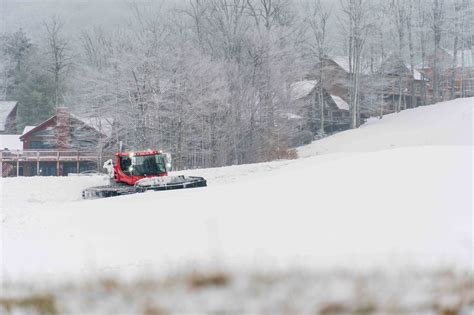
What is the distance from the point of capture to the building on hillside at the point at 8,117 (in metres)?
55.0

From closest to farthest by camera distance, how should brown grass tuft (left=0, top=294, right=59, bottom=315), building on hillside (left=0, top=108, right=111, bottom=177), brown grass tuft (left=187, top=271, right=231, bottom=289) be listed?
1. brown grass tuft (left=0, top=294, right=59, bottom=315)
2. brown grass tuft (left=187, top=271, right=231, bottom=289)
3. building on hillside (left=0, top=108, right=111, bottom=177)

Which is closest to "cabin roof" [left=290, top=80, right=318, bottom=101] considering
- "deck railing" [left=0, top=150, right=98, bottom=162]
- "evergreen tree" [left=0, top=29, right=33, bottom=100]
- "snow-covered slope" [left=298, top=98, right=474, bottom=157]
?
"snow-covered slope" [left=298, top=98, right=474, bottom=157]

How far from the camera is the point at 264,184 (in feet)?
56.4

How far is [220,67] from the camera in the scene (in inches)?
1661

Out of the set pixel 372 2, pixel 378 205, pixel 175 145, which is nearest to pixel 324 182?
pixel 378 205

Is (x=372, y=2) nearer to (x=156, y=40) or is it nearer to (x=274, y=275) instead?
(x=156, y=40)

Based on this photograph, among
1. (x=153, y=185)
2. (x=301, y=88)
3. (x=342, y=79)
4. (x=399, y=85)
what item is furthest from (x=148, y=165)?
(x=399, y=85)

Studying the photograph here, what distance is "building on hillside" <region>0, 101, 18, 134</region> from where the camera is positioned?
55019 millimetres

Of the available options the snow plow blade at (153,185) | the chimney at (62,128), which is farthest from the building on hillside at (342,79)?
the snow plow blade at (153,185)

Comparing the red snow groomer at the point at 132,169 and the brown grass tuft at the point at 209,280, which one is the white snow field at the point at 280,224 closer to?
the brown grass tuft at the point at 209,280

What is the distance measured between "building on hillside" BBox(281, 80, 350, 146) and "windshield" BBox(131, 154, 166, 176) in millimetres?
20623

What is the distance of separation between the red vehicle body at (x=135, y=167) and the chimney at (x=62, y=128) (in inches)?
900

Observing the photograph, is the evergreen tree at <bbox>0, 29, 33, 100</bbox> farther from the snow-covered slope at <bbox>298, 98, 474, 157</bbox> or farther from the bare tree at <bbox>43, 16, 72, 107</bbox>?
the snow-covered slope at <bbox>298, 98, 474, 157</bbox>

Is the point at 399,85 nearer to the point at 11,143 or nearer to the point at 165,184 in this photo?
the point at 11,143
